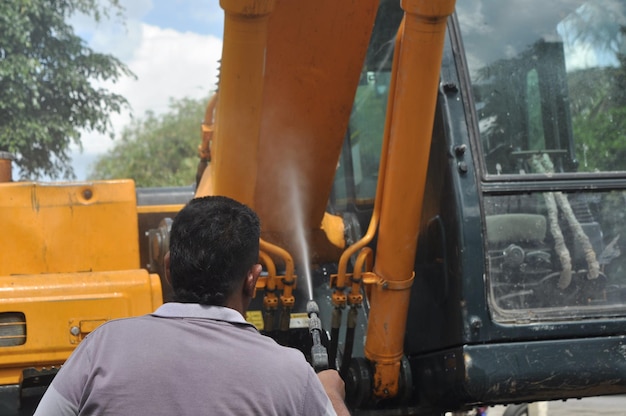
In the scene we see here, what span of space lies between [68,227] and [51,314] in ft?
2.15

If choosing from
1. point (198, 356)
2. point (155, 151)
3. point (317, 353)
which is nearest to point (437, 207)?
point (317, 353)

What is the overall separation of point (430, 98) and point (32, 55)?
32.9 feet

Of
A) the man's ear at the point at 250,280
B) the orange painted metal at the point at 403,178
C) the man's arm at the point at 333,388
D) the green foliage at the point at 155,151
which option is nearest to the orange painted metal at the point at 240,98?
the orange painted metal at the point at 403,178

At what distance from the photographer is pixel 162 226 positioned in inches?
151

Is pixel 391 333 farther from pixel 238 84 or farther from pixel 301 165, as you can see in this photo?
pixel 238 84

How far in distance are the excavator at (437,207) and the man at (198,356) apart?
130cm

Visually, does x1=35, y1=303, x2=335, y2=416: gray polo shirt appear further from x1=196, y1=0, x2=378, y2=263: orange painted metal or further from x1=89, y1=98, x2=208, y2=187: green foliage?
x1=89, y1=98, x2=208, y2=187: green foliage

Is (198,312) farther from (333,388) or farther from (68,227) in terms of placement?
(68,227)

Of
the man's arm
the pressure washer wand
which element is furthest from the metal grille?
the man's arm

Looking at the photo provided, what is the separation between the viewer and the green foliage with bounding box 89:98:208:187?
2403 cm

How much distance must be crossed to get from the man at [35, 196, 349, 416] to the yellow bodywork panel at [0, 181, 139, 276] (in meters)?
2.11

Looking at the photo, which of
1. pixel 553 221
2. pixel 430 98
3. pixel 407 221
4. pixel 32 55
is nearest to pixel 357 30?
pixel 430 98

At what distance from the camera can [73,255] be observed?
12.7ft

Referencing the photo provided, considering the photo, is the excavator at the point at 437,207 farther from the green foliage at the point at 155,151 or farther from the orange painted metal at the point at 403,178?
the green foliage at the point at 155,151
